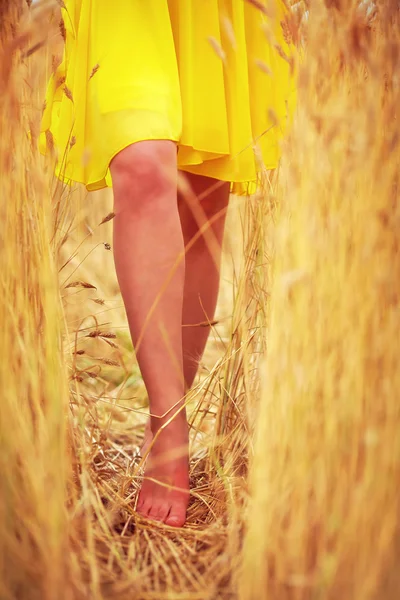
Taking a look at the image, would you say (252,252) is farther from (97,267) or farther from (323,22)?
(97,267)

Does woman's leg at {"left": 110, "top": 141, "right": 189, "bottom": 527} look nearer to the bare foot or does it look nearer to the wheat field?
the bare foot

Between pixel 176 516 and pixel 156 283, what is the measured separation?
13.1 inches

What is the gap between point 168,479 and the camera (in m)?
0.92

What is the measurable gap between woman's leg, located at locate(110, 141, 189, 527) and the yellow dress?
0.13ft

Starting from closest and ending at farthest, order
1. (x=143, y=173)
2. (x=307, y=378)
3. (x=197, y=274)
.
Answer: (x=307, y=378) < (x=143, y=173) < (x=197, y=274)

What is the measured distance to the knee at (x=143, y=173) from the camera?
853 mm

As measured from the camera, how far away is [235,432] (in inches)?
41.3

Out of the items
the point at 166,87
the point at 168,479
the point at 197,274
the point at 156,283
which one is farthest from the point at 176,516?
the point at 166,87

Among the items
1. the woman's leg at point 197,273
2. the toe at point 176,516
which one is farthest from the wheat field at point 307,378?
the woman's leg at point 197,273

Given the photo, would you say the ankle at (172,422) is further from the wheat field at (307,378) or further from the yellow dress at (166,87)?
the yellow dress at (166,87)

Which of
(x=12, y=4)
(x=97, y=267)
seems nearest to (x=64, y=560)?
(x=12, y=4)

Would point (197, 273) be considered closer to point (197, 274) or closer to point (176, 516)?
point (197, 274)

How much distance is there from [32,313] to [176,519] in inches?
14.3

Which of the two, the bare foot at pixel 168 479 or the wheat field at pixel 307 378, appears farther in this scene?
the bare foot at pixel 168 479
